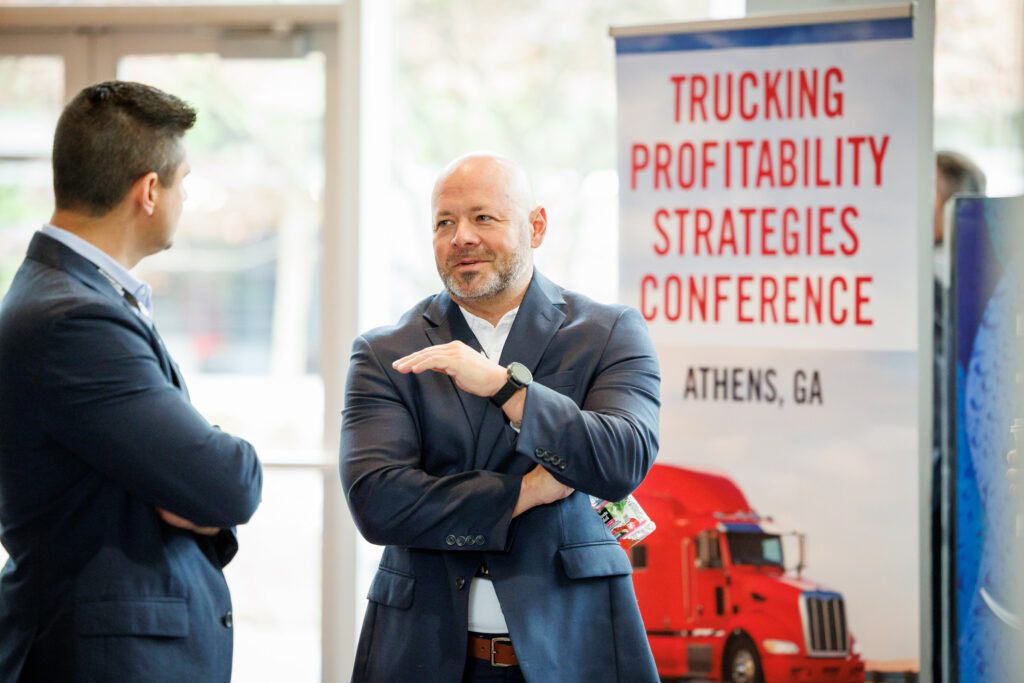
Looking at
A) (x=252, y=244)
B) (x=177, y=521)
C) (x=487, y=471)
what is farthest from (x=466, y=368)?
(x=252, y=244)

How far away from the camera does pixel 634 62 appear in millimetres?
2957

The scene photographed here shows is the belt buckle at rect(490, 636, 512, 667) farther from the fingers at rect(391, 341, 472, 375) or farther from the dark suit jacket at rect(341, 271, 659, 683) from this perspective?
the fingers at rect(391, 341, 472, 375)

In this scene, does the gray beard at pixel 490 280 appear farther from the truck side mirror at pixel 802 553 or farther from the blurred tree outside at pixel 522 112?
the blurred tree outside at pixel 522 112

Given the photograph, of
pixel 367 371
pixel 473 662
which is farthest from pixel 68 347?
pixel 473 662

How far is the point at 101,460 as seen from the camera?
1616 millimetres

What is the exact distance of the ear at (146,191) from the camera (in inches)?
69.7

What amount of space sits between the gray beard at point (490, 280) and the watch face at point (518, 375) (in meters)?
0.28

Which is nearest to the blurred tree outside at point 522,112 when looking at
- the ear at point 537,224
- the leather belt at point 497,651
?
the ear at point 537,224

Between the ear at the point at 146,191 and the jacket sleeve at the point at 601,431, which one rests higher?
the ear at the point at 146,191

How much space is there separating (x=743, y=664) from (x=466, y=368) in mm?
1624

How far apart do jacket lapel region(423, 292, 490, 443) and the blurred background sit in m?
1.47

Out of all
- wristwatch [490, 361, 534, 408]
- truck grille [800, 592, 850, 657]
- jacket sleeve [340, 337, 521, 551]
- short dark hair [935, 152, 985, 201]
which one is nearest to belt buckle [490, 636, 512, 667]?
jacket sleeve [340, 337, 521, 551]

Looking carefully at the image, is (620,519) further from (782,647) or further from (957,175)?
(957,175)

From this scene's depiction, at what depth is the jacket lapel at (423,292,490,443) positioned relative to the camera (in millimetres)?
1928
